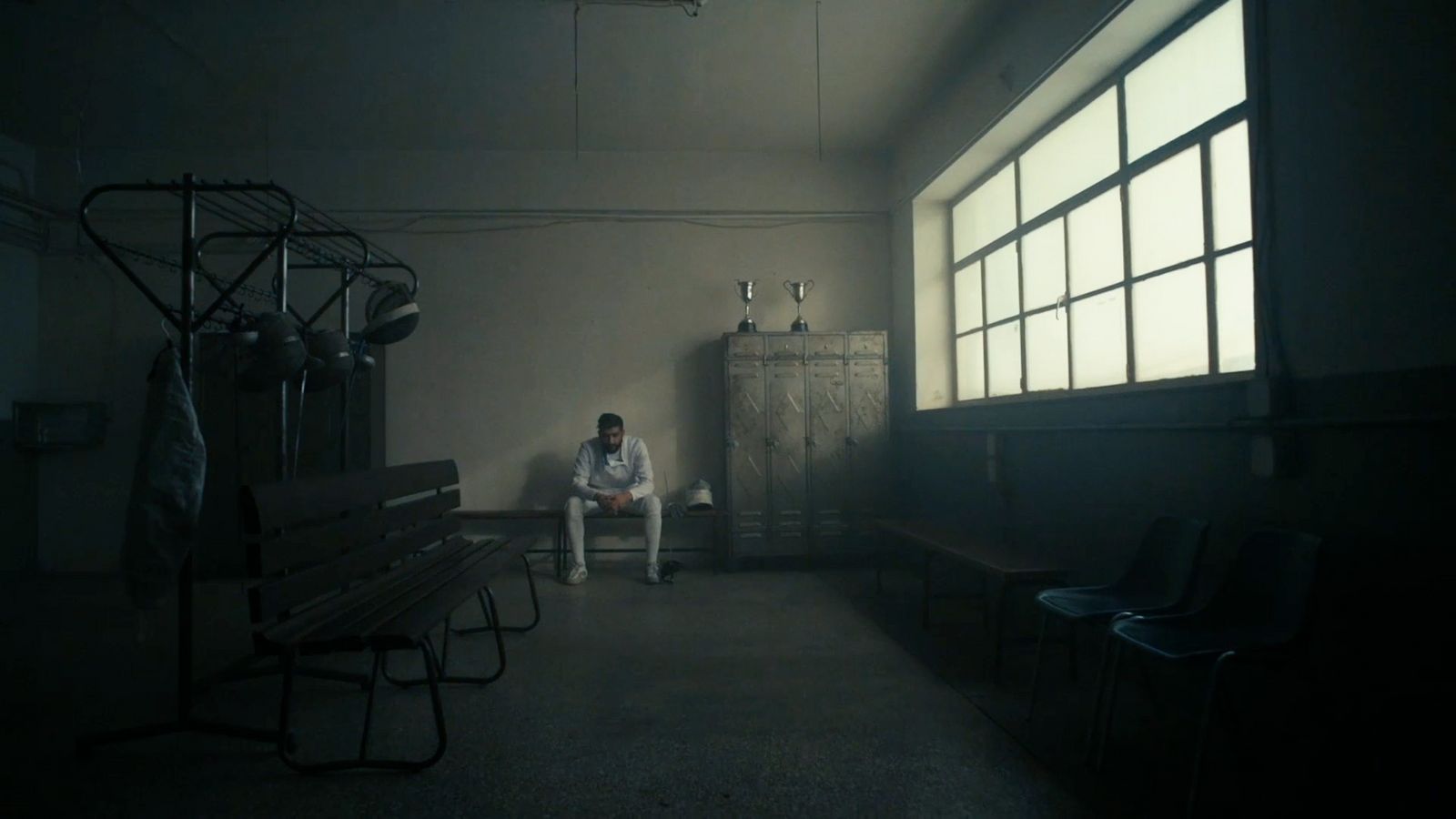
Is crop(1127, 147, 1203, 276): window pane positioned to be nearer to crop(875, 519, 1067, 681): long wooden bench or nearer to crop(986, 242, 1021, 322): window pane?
crop(986, 242, 1021, 322): window pane

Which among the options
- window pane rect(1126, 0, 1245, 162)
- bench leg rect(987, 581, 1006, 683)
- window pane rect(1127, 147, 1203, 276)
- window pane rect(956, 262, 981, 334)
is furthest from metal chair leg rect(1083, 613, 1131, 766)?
window pane rect(956, 262, 981, 334)

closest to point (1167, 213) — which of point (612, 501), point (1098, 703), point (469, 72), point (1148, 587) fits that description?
point (1148, 587)

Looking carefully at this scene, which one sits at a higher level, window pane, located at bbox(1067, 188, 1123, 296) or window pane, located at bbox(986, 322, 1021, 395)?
window pane, located at bbox(1067, 188, 1123, 296)

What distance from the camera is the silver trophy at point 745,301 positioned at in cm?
495

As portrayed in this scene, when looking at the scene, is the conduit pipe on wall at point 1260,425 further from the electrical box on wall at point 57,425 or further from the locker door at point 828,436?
the electrical box on wall at point 57,425

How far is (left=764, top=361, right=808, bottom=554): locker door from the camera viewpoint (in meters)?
4.83

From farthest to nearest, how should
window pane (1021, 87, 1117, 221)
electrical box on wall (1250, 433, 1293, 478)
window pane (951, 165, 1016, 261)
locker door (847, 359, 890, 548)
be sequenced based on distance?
locker door (847, 359, 890, 548)
window pane (951, 165, 1016, 261)
window pane (1021, 87, 1117, 221)
electrical box on wall (1250, 433, 1293, 478)

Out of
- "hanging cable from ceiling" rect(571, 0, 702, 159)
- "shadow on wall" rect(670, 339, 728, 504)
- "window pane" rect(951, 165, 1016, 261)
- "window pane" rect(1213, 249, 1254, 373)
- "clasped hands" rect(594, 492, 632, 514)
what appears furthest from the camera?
"shadow on wall" rect(670, 339, 728, 504)

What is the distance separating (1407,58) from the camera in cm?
163

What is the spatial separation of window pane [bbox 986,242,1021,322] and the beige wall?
1.13 meters

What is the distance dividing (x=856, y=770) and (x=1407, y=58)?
2.24 meters

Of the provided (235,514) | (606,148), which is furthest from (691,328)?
(235,514)

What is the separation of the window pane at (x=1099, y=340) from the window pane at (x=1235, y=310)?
20.4 inches

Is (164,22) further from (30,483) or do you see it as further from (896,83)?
(896,83)
